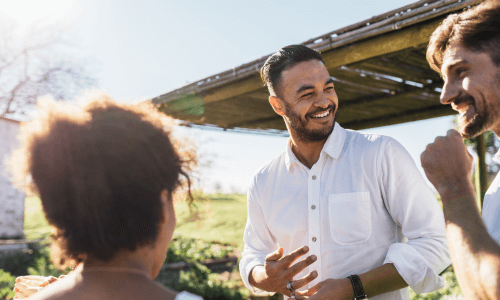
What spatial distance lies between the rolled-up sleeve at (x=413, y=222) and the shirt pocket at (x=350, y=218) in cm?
14

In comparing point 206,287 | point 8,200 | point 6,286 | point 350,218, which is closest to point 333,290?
point 350,218

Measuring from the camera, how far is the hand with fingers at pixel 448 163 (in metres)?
1.42

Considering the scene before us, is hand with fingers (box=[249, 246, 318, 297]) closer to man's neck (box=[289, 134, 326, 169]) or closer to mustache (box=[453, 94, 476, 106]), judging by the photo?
man's neck (box=[289, 134, 326, 169])

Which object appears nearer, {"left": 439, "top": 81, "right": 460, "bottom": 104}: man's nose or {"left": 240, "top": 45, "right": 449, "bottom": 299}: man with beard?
{"left": 439, "top": 81, "right": 460, "bottom": 104}: man's nose

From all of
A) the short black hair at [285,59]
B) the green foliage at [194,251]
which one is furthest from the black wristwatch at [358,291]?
the green foliage at [194,251]

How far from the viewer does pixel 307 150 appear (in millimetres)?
2691

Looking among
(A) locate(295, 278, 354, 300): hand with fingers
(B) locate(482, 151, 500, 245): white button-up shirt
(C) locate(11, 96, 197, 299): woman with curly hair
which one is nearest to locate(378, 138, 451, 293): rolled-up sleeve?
(A) locate(295, 278, 354, 300): hand with fingers

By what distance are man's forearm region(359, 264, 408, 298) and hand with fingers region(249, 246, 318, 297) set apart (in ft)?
1.04

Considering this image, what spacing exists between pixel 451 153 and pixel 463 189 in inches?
6.5

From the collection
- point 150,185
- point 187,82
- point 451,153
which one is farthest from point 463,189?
point 187,82

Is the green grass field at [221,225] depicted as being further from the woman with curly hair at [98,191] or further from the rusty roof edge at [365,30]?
the woman with curly hair at [98,191]

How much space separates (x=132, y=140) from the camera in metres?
1.17

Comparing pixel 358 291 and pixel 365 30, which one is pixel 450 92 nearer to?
pixel 358 291

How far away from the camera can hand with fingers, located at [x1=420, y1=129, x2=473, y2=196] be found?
1424 mm
